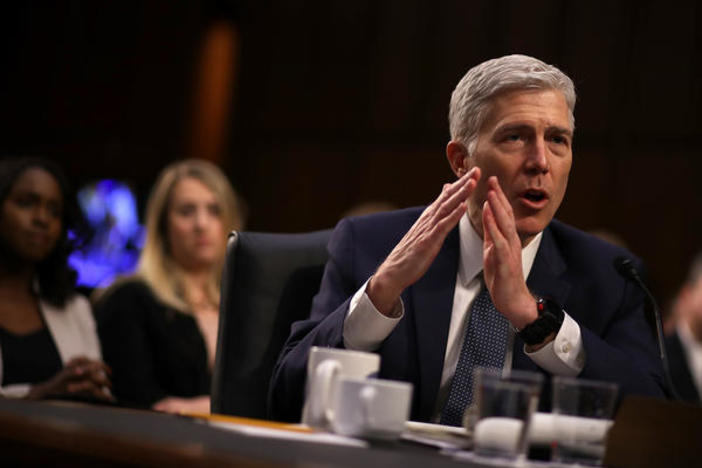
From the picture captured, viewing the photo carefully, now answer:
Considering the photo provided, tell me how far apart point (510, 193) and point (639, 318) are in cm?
36

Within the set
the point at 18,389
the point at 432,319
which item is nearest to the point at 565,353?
the point at 432,319

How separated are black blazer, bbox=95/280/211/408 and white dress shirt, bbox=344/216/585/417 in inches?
73.3

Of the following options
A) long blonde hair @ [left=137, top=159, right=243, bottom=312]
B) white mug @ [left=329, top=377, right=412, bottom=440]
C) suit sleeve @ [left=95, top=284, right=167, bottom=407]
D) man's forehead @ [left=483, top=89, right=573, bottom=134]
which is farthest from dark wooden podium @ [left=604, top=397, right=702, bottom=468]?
long blonde hair @ [left=137, top=159, right=243, bottom=312]

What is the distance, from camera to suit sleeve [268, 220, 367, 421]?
182 centimetres

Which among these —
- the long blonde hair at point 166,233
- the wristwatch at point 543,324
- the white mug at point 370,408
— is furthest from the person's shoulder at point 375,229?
the long blonde hair at point 166,233

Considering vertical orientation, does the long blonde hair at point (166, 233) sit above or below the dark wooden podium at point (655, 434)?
above

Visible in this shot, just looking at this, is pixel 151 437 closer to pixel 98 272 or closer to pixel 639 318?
pixel 639 318

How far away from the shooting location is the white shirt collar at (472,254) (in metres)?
2.05

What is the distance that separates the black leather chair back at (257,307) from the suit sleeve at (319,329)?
0.23 ft

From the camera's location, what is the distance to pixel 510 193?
1986 mm

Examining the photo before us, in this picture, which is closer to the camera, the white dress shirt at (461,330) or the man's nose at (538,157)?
the white dress shirt at (461,330)

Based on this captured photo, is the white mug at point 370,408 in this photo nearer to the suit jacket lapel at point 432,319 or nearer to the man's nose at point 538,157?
the suit jacket lapel at point 432,319

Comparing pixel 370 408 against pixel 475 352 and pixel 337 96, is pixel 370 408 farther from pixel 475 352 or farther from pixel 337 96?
pixel 337 96

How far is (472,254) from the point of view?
2.07 meters
